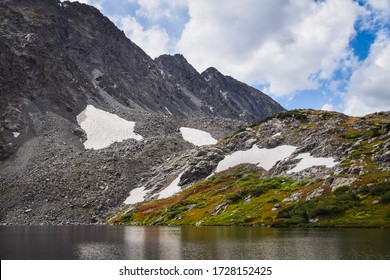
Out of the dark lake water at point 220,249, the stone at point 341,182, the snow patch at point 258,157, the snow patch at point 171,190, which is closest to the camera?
the dark lake water at point 220,249

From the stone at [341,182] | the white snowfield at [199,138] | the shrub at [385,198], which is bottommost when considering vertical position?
the shrub at [385,198]

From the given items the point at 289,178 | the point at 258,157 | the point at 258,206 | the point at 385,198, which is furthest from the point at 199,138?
the point at 385,198

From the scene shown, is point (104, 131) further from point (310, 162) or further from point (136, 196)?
point (310, 162)

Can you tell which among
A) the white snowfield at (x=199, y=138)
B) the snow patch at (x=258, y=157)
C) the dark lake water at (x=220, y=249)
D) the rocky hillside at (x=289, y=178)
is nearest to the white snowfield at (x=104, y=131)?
the white snowfield at (x=199, y=138)

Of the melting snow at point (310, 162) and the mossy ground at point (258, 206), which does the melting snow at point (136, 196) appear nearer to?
the mossy ground at point (258, 206)

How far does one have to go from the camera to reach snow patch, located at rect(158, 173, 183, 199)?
13661cm

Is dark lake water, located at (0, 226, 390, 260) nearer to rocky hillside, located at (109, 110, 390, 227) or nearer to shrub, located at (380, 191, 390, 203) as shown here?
rocky hillside, located at (109, 110, 390, 227)

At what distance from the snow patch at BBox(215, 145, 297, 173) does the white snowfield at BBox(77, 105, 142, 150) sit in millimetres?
51737

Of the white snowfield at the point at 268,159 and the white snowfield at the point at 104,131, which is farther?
the white snowfield at the point at 104,131

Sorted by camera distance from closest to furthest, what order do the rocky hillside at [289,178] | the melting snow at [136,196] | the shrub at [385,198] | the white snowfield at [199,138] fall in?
1. the shrub at [385,198]
2. the rocky hillside at [289,178]
3. the melting snow at [136,196]
4. the white snowfield at [199,138]

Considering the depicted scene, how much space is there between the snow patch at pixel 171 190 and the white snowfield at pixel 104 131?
43.9 meters

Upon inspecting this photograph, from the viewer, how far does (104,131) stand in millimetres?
187750

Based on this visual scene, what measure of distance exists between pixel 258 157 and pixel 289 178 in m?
28.0

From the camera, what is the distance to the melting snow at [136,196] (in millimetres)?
136375
